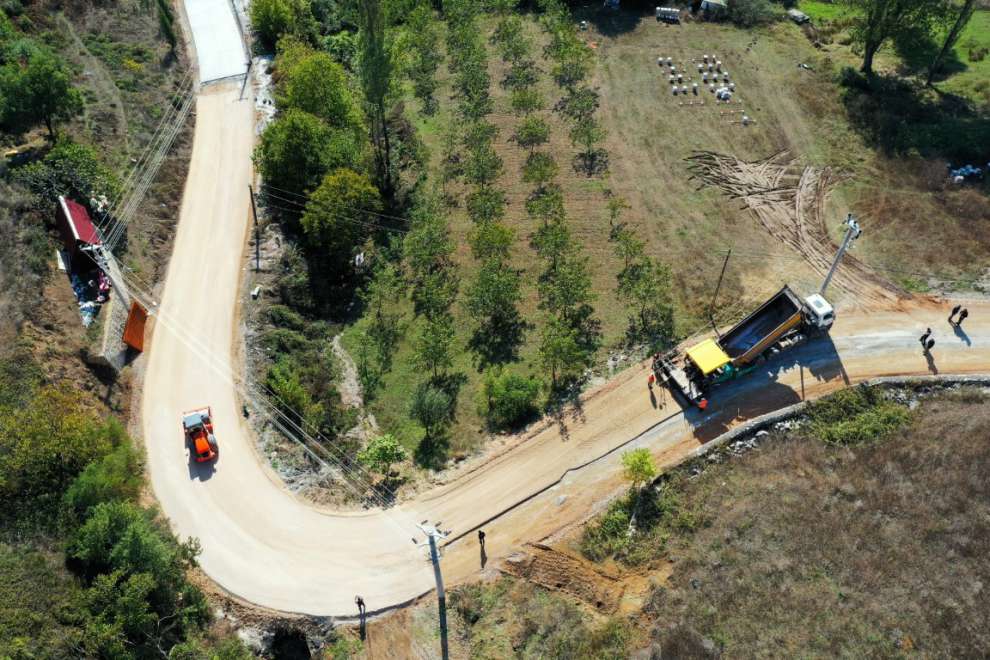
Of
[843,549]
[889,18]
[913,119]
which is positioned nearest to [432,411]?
[843,549]

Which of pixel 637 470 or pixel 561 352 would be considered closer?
pixel 637 470

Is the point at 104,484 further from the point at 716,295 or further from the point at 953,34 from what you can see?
the point at 953,34

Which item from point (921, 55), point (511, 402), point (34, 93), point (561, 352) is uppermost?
point (34, 93)

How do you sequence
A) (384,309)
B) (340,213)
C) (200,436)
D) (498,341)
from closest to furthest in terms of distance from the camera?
(200,436)
(498,341)
(384,309)
(340,213)

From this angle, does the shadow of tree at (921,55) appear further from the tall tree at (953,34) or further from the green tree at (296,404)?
the green tree at (296,404)

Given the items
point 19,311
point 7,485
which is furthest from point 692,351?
point 19,311

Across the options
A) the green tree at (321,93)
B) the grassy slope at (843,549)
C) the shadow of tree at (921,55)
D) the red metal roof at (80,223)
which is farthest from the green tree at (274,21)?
the grassy slope at (843,549)
